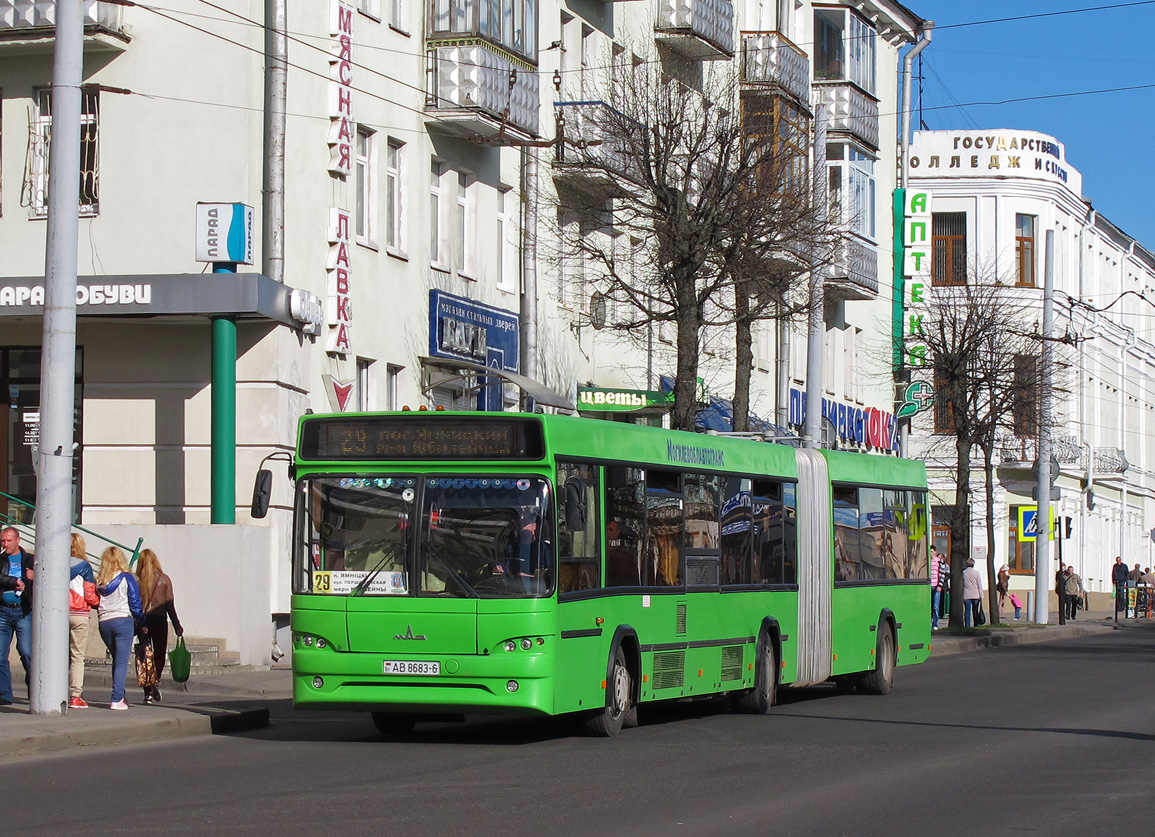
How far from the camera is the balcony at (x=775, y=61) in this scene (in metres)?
39.0

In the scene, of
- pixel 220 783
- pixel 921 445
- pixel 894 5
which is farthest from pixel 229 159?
pixel 921 445

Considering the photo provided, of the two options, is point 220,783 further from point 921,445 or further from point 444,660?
point 921,445

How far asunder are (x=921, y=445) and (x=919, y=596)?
1433 inches

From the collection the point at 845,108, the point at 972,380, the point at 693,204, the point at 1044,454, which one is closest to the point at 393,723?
the point at 693,204

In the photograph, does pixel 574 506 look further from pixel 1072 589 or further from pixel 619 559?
pixel 1072 589

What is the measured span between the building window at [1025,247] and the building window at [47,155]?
4214 centimetres

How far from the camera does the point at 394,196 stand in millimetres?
29188

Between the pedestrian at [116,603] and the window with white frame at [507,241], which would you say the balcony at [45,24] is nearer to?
the window with white frame at [507,241]

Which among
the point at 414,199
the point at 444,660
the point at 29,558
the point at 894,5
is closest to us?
the point at 444,660

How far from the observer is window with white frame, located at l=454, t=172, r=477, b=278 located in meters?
31.4

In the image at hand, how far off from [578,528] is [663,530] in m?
2.04

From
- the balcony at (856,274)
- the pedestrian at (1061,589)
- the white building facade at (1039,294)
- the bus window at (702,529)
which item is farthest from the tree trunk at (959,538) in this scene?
the bus window at (702,529)

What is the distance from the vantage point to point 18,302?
949 inches

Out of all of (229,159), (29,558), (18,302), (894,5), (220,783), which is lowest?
(220,783)
